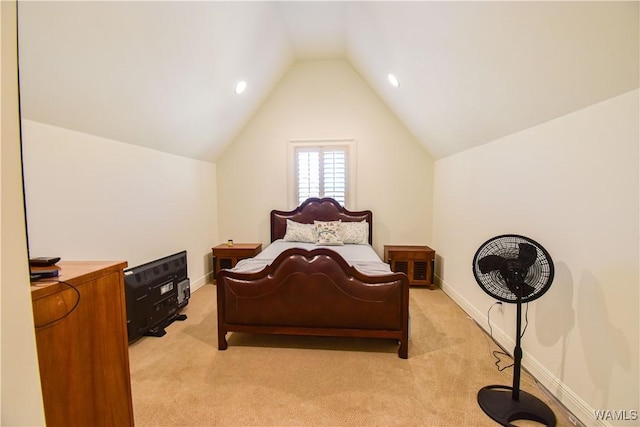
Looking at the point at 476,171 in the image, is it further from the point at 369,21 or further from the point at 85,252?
the point at 85,252

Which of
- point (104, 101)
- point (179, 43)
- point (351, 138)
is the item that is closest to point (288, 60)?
point (351, 138)

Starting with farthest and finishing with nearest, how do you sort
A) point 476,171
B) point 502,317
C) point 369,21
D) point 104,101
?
point 476,171 → point 369,21 → point 502,317 → point 104,101

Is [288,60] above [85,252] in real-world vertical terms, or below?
above

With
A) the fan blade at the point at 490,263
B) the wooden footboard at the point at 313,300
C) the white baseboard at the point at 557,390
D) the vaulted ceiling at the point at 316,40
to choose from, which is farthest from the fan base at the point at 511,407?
the vaulted ceiling at the point at 316,40

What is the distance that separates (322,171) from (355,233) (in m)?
1.12

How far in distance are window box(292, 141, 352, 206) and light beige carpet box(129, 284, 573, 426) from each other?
7.49ft

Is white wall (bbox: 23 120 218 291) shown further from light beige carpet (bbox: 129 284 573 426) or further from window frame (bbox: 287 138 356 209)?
window frame (bbox: 287 138 356 209)

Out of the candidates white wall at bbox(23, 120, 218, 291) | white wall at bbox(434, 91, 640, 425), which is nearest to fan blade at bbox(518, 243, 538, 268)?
white wall at bbox(434, 91, 640, 425)

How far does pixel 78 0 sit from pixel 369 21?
2206 millimetres

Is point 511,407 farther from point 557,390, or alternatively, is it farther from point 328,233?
point 328,233

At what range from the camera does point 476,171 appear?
9.05 feet

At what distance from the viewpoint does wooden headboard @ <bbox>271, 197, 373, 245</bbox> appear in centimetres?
406

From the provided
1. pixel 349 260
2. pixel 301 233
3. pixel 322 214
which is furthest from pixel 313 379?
pixel 322 214

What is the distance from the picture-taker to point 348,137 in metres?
4.11
